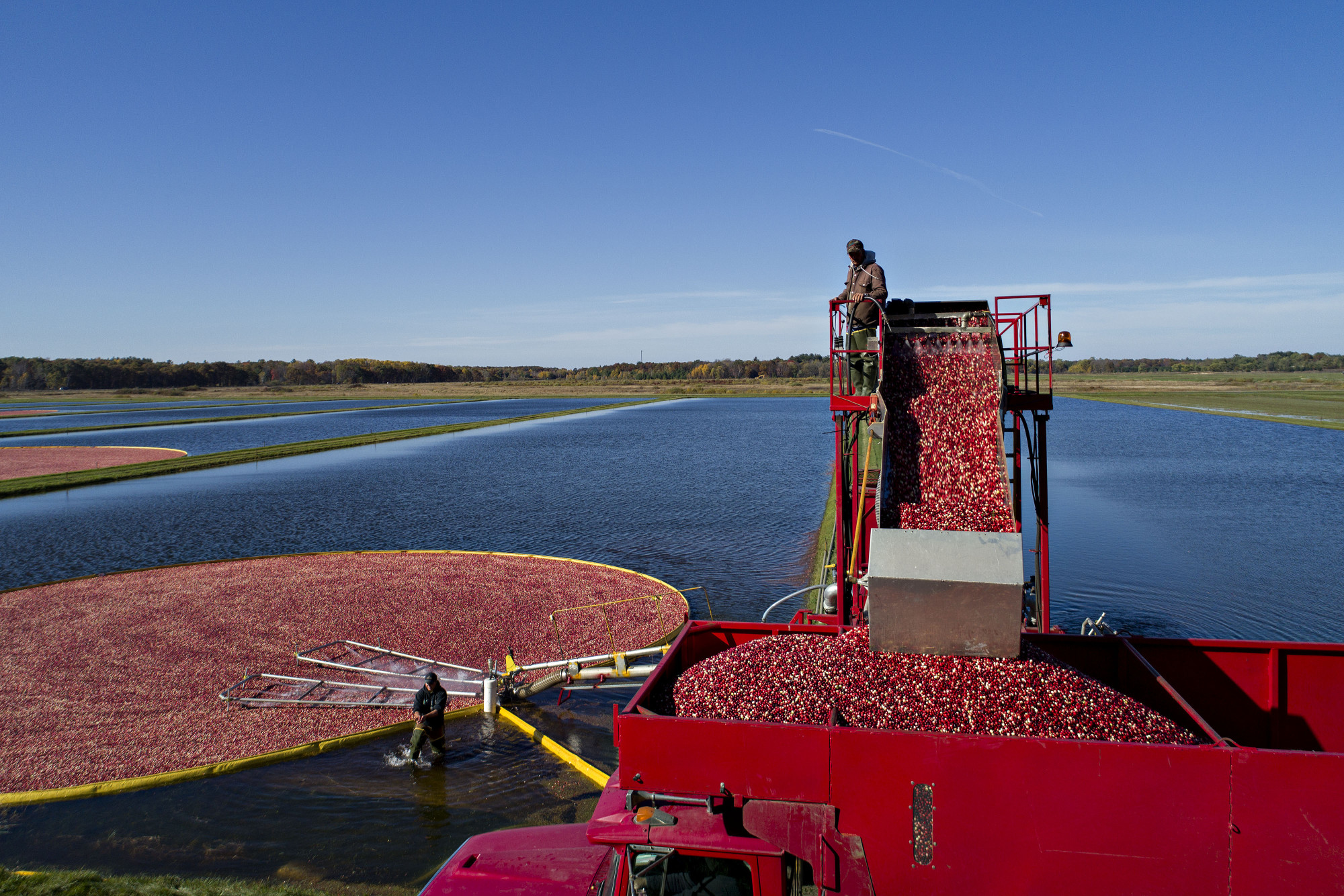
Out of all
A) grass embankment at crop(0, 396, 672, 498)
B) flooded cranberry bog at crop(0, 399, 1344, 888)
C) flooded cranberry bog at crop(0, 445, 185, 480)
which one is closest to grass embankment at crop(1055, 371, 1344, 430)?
flooded cranberry bog at crop(0, 399, 1344, 888)

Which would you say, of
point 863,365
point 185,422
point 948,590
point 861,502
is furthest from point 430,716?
point 185,422

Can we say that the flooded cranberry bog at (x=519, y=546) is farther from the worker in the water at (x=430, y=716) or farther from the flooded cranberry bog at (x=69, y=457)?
the flooded cranberry bog at (x=69, y=457)

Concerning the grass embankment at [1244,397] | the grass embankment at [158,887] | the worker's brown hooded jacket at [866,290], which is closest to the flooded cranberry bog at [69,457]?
the grass embankment at [158,887]

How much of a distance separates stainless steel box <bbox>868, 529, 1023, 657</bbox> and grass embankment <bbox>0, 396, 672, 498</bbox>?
48627mm

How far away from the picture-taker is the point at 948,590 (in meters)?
6.75

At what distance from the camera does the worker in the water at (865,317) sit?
1163cm

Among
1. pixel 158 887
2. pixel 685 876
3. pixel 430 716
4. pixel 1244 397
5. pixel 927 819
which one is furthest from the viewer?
pixel 1244 397

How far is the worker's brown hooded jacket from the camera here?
39.2 feet

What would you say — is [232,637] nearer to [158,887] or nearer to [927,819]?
[158,887]

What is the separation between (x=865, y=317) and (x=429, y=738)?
9.86 metres

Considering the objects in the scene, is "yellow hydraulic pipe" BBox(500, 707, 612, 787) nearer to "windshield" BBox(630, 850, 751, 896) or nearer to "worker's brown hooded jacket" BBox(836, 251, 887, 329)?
"windshield" BBox(630, 850, 751, 896)

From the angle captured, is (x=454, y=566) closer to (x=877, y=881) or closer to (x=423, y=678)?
(x=423, y=678)

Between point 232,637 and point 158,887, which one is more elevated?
point 232,637

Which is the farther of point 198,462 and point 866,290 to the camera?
point 198,462
